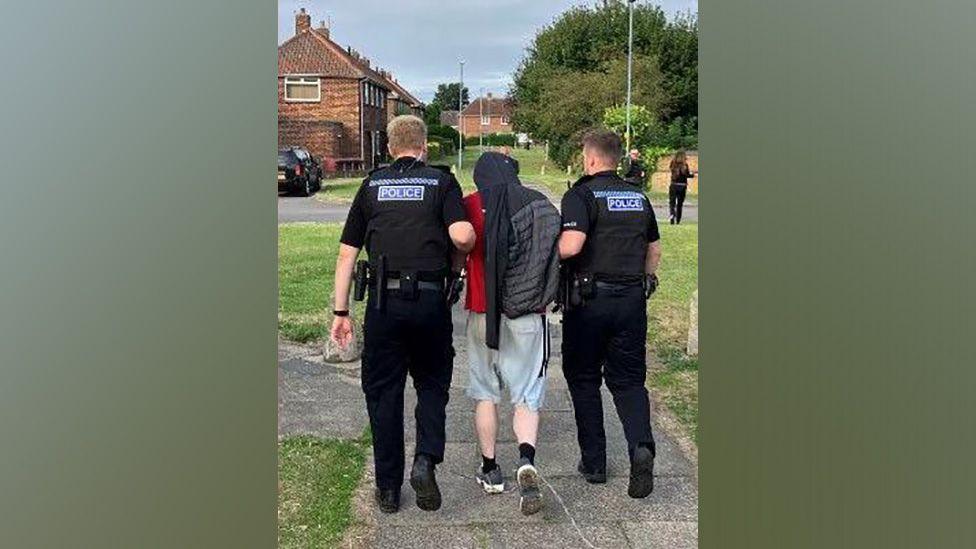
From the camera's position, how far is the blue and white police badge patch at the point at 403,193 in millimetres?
4543

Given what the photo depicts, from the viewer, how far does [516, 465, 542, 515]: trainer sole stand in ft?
15.4

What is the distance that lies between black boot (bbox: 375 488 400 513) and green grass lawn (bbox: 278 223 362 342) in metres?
1.65

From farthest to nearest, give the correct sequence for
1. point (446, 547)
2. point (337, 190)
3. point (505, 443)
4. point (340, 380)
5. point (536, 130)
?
point (337, 190) < point (536, 130) < point (340, 380) < point (505, 443) < point (446, 547)

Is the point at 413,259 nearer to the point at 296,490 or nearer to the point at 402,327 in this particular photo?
the point at 402,327

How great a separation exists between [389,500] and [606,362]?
1.47 m

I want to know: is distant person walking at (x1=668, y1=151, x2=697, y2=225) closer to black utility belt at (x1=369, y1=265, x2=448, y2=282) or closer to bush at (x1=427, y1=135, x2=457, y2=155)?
bush at (x1=427, y1=135, x2=457, y2=155)

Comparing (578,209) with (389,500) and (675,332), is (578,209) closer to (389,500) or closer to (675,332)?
(389,500)

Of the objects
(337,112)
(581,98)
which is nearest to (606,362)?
(581,98)

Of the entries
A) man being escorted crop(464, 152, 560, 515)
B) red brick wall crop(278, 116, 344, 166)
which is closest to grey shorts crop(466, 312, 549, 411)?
man being escorted crop(464, 152, 560, 515)

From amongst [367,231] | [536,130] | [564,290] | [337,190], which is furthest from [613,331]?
[337,190]

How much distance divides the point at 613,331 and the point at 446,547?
1544 millimetres

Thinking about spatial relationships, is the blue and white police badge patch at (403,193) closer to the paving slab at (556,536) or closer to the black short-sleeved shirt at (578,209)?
the black short-sleeved shirt at (578,209)

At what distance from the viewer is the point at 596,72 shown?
25484 millimetres
